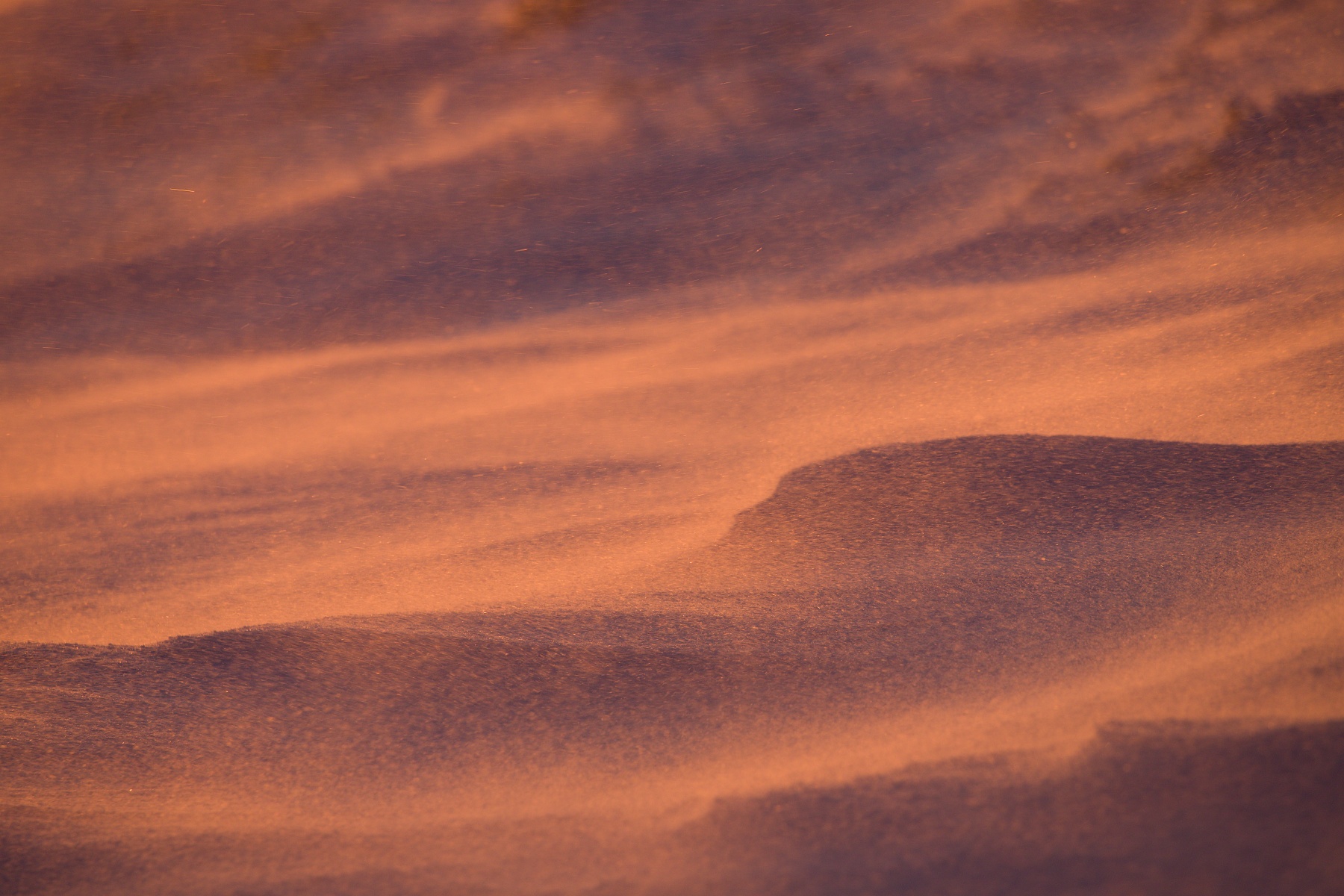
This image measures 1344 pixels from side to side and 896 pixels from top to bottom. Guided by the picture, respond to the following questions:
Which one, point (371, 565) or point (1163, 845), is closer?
point (1163, 845)

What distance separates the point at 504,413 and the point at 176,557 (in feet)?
1.45

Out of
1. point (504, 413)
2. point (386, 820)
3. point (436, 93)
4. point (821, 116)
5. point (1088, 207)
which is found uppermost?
point (436, 93)

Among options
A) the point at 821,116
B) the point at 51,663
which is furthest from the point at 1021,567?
the point at 51,663

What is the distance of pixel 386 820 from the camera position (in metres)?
0.96

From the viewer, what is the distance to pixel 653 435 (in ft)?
3.57

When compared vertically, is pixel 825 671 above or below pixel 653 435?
below

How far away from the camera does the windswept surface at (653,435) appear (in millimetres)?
961

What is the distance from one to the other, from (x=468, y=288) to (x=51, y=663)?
2.24 ft

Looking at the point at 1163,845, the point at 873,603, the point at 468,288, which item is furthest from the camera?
the point at 468,288

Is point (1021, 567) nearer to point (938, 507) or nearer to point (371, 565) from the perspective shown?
point (938, 507)

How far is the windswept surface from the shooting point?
96 cm

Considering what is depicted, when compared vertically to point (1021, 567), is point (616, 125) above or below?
above

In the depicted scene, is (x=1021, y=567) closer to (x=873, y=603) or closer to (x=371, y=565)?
(x=873, y=603)

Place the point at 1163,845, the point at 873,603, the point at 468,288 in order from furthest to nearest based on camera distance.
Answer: the point at 468,288
the point at 873,603
the point at 1163,845
